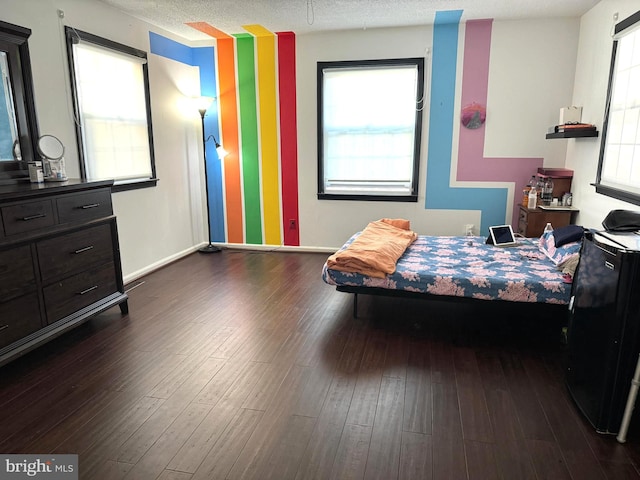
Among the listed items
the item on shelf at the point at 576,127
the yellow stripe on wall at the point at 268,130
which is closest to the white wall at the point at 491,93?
the yellow stripe on wall at the point at 268,130

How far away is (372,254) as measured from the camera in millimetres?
3225

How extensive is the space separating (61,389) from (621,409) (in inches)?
114

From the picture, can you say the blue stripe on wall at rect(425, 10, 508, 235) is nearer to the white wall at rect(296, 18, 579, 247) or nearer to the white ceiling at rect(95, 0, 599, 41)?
the white wall at rect(296, 18, 579, 247)

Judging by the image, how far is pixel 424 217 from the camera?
5.12 m

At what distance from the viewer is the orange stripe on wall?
5238 millimetres

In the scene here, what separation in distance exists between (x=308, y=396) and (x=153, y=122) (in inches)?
142

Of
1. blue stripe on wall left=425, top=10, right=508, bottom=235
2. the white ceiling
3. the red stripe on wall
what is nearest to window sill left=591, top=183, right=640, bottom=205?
blue stripe on wall left=425, top=10, right=508, bottom=235

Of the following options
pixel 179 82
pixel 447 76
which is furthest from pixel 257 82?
pixel 447 76

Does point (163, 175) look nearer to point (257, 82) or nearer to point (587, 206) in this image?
point (257, 82)

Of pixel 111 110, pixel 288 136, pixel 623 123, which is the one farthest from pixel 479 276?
pixel 111 110

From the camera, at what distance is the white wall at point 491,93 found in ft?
14.7

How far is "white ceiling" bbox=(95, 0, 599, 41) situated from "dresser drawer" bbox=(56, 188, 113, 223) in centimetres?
192

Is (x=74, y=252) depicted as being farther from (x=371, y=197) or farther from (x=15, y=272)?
(x=371, y=197)

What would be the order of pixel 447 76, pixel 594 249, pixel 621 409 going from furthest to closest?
pixel 447 76
pixel 594 249
pixel 621 409
